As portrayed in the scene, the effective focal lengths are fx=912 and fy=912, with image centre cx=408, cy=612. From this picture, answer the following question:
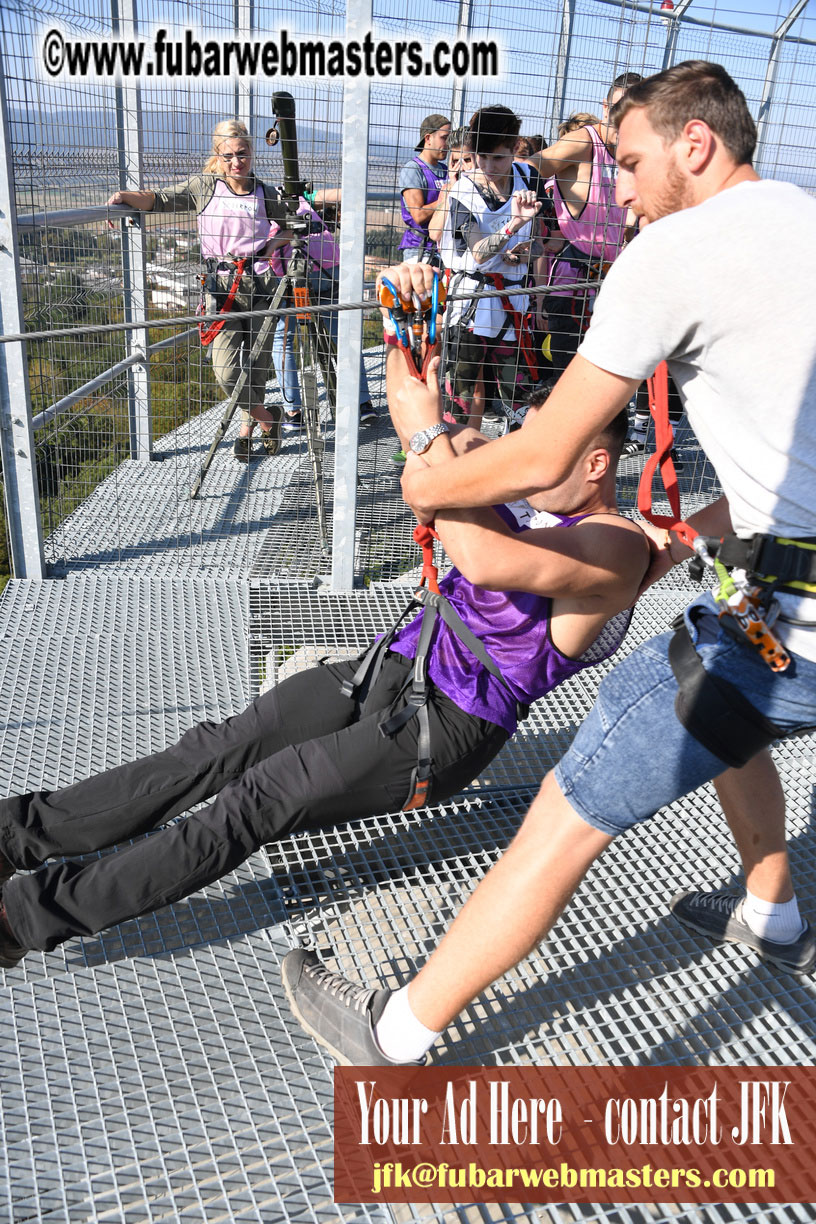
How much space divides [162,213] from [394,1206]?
412 centimetres

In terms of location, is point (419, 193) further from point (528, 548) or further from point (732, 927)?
point (732, 927)

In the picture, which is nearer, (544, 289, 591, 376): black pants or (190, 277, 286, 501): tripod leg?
(190, 277, 286, 501): tripod leg

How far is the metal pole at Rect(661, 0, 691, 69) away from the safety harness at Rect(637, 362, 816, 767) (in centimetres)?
348

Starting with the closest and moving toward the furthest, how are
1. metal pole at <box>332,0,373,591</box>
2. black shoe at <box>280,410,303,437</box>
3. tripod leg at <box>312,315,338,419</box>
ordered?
metal pole at <box>332,0,373,591</box> < tripod leg at <box>312,315,338,419</box> < black shoe at <box>280,410,303,437</box>

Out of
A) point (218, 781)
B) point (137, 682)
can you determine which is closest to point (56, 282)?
point (137, 682)

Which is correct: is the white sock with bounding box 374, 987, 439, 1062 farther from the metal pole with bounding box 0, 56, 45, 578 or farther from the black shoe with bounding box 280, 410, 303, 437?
the black shoe with bounding box 280, 410, 303, 437

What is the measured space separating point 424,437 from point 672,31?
496 centimetres

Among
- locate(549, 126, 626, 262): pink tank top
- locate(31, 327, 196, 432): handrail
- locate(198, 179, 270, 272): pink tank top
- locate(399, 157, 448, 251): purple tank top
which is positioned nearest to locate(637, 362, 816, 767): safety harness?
locate(31, 327, 196, 432): handrail

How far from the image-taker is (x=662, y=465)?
1.73 meters

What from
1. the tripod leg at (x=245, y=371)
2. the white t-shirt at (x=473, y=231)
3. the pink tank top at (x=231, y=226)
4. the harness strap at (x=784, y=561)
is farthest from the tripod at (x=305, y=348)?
the harness strap at (x=784, y=561)

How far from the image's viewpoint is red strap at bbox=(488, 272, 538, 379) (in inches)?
181

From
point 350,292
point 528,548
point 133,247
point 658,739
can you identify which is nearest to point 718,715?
point 658,739

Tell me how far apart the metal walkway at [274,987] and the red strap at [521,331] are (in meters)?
2.41

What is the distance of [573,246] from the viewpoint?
473 centimetres
